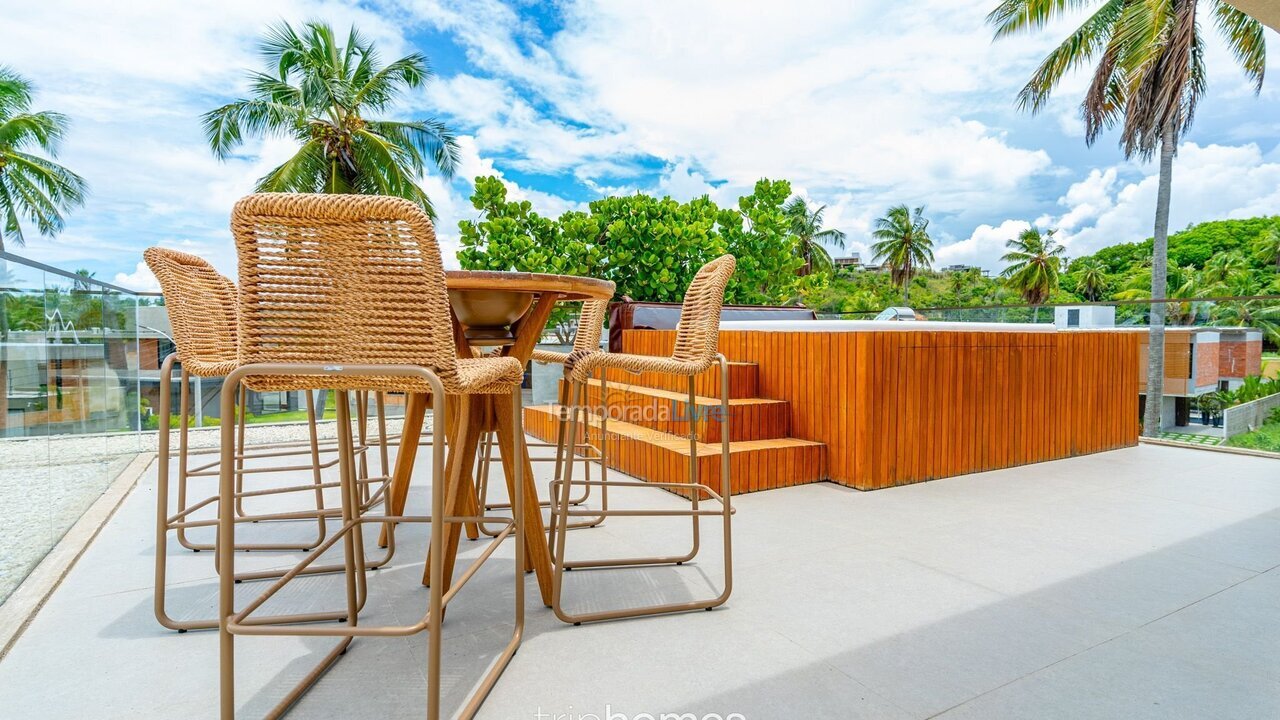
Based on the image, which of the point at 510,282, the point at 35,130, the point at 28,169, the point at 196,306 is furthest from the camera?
the point at 28,169

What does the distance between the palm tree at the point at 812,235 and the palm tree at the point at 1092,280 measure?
1109cm

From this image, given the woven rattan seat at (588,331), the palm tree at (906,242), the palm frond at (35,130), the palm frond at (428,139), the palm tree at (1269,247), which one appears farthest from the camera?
the palm tree at (906,242)

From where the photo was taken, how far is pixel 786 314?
17.2 feet

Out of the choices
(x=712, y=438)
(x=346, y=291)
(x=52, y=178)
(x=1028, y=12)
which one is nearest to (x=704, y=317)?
(x=346, y=291)

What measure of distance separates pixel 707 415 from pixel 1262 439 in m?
3.80

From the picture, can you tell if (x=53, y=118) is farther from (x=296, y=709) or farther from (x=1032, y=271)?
(x=1032, y=271)

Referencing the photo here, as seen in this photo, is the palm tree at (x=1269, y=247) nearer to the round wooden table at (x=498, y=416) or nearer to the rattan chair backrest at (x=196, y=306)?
the round wooden table at (x=498, y=416)

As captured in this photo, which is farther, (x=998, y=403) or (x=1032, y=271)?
(x=1032, y=271)

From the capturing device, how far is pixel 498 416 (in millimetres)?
1699

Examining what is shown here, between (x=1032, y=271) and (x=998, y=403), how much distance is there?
3096cm

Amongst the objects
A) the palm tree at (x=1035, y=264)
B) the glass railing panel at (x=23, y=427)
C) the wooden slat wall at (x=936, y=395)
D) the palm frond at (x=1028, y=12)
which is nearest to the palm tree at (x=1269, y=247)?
the palm tree at (x=1035, y=264)

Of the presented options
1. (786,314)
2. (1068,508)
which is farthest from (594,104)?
(1068,508)

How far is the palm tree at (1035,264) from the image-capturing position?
29.3 meters

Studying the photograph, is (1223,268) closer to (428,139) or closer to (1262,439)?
(1262,439)
